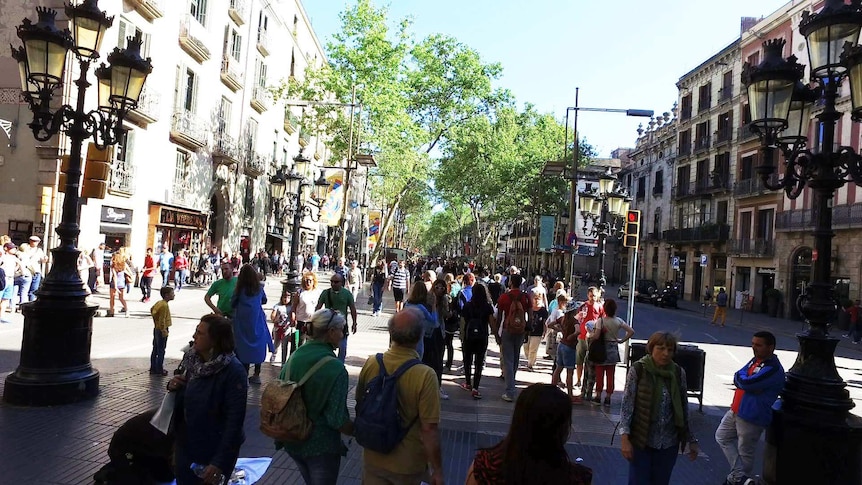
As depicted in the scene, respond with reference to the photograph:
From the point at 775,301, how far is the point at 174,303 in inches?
1185

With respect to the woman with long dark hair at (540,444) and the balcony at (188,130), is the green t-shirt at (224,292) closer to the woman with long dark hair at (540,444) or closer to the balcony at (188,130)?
the woman with long dark hair at (540,444)

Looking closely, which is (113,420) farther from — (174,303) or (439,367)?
(174,303)

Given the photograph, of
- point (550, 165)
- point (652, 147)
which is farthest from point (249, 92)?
point (652, 147)

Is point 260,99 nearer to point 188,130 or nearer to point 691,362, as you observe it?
point 188,130

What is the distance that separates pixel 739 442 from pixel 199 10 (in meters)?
25.5

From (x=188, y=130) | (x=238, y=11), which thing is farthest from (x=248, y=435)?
(x=238, y=11)

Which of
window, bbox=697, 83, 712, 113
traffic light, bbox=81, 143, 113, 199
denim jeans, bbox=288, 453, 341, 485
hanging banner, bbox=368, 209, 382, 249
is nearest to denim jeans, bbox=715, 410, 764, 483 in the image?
denim jeans, bbox=288, 453, 341, 485

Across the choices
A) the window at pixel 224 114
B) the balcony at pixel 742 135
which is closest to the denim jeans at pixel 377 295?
the window at pixel 224 114

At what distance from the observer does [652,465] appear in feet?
13.4

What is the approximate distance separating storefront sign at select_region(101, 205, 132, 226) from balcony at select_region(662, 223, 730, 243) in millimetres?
34709

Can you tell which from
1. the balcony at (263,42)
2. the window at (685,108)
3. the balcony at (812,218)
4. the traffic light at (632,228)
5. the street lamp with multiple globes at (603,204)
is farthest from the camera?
the window at (685,108)

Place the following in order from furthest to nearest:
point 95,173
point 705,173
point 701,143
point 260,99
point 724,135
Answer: point 701,143 < point 705,173 < point 724,135 < point 260,99 < point 95,173

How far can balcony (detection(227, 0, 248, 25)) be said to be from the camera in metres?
26.6

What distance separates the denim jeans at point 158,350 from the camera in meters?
8.05
